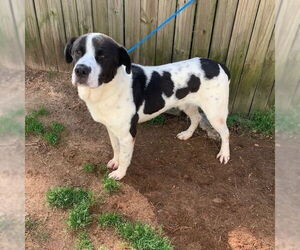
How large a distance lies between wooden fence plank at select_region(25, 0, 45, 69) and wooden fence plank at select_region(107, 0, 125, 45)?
1.23 meters

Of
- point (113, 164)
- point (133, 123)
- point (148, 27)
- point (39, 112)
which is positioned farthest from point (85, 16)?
point (113, 164)

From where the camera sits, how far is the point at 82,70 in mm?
3098

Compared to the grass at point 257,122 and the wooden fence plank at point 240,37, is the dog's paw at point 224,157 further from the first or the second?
the wooden fence plank at point 240,37

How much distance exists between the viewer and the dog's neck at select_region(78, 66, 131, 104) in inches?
140

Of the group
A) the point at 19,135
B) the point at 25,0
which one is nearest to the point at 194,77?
the point at 19,135

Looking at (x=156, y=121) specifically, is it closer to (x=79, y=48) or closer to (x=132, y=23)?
(x=132, y=23)

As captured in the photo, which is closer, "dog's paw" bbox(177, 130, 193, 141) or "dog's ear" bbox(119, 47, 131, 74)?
"dog's ear" bbox(119, 47, 131, 74)

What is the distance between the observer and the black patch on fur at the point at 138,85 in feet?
12.5

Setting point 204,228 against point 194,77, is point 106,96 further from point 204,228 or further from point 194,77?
point 204,228

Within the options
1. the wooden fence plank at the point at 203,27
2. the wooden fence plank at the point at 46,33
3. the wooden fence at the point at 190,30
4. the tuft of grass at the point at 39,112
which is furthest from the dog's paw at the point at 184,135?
the wooden fence plank at the point at 46,33

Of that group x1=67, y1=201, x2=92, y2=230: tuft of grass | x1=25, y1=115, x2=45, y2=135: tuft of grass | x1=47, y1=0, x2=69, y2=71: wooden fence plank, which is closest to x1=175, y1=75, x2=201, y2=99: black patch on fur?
x1=67, y1=201, x2=92, y2=230: tuft of grass

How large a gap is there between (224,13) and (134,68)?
1.44 meters

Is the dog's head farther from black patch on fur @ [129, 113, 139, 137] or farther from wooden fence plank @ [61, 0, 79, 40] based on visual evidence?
wooden fence plank @ [61, 0, 79, 40]

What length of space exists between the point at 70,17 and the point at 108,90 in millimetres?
2031
